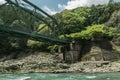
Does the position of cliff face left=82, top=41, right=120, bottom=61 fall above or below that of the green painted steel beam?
below

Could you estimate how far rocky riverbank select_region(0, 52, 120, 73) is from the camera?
61537 millimetres

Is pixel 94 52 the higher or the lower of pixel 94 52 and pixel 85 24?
the lower

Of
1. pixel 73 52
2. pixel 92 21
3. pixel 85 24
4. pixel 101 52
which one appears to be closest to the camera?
pixel 101 52

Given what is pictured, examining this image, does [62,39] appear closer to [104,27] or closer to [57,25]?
[57,25]

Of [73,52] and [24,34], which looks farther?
[73,52]

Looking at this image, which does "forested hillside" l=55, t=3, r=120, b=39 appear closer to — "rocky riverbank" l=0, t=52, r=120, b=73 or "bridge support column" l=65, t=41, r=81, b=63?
"bridge support column" l=65, t=41, r=81, b=63

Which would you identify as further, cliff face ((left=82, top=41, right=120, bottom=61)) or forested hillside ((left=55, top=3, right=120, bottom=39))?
forested hillside ((left=55, top=3, right=120, bottom=39))

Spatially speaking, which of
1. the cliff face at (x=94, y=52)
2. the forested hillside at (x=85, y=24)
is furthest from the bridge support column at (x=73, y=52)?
the forested hillside at (x=85, y=24)

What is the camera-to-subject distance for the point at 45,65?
69.4 metres

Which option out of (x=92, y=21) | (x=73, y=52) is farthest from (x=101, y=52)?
(x=92, y=21)

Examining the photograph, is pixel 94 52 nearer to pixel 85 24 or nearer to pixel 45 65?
pixel 45 65

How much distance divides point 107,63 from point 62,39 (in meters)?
18.3

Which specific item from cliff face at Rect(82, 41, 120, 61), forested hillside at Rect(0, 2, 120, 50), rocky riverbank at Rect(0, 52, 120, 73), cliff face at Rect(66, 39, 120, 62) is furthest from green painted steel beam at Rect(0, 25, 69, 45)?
cliff face at Rect(82, 41, 120, 61)

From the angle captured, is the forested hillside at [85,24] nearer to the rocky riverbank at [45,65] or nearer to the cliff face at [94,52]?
the cliff face at [94,52]
